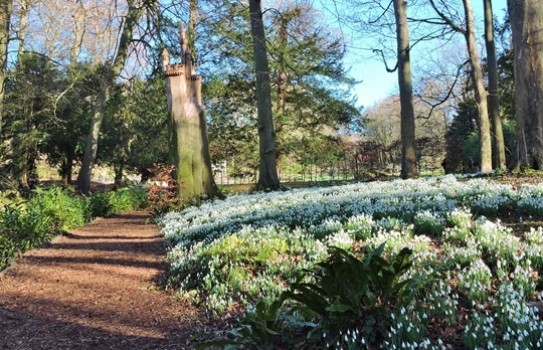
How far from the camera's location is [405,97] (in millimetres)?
15586

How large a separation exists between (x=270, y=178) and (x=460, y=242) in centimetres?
1124

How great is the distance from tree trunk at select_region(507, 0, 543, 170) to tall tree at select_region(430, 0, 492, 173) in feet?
27.8

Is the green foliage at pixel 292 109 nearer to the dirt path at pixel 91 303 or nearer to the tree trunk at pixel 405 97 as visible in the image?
the tree trunk at pixel 405 97

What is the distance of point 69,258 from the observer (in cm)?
781

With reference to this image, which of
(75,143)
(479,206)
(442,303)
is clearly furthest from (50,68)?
(442,303)

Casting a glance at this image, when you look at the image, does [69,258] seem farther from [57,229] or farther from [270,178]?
[270,178]

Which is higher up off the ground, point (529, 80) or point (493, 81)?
point (493, 81)

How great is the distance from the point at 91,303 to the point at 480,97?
17.1 metres

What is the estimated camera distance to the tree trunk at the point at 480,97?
692 inches

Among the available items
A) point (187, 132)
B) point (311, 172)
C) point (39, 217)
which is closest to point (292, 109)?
point (311, 172)

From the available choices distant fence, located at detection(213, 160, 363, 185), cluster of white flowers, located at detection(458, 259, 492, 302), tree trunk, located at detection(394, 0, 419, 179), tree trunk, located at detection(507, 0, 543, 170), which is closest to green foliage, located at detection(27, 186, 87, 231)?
cluster of white flowers, located at detection(458, 259, 492, 302)

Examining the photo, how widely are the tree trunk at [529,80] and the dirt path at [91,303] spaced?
731 centimetres

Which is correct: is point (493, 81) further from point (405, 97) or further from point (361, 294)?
point (361, 294)

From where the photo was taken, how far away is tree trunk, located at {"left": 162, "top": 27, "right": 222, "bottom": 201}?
45.4ft
